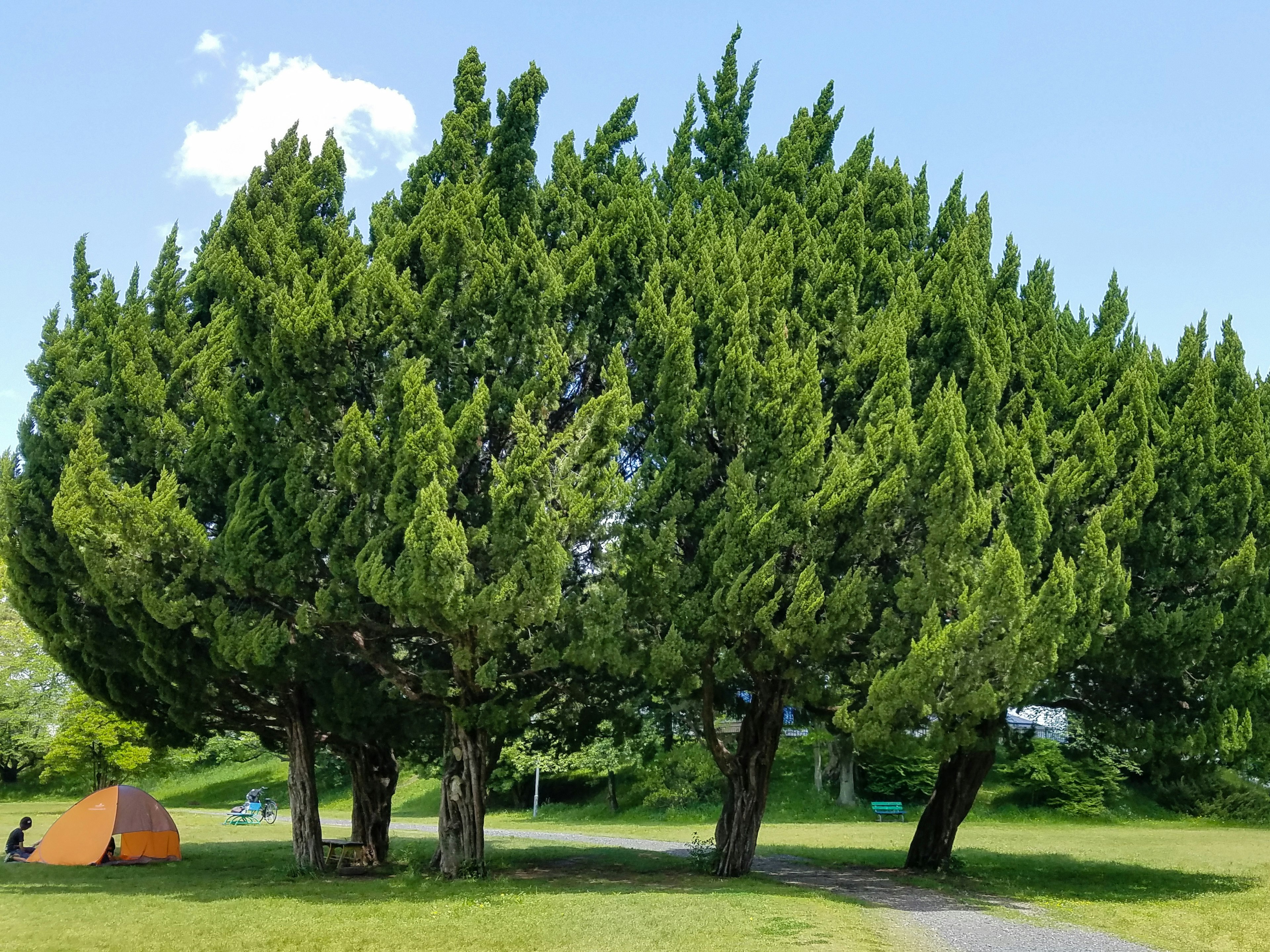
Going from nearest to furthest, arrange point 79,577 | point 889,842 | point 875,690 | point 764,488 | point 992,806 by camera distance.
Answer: point 875,690, point 764,488, point 79,577, point 889,842, point 992,806

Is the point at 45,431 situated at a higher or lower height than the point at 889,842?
higher

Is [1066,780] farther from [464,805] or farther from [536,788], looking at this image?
[464,805]

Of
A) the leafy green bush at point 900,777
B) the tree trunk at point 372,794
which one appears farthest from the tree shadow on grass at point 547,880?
the leafy green bush at point 900,777

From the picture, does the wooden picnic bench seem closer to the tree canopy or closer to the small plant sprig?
the tree canopy

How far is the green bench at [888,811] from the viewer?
110 ft

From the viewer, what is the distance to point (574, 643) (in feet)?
45.9

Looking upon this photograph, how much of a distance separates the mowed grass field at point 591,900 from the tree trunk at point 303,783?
0.69 m

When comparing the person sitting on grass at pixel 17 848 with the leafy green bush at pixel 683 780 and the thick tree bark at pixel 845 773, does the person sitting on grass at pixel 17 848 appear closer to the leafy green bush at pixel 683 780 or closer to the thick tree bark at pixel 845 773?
the leafy green bush at pixel 683 780

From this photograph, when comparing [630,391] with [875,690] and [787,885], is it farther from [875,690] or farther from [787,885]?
[787,885]

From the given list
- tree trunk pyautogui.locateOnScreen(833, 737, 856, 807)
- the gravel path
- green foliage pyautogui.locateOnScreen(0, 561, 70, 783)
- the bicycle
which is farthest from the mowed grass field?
green foliage pyautogui.locateOnScreen(0, 561, 70, 783)

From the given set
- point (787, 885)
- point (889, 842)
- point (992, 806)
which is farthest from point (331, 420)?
point (992, 806)

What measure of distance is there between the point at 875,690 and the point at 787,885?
13.0 ft

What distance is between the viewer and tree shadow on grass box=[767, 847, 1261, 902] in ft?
50.2

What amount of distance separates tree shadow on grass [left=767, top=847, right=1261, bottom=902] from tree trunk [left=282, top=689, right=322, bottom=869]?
9.23 m
